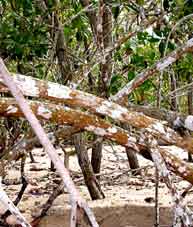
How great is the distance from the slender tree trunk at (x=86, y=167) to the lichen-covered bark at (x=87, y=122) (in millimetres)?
1295

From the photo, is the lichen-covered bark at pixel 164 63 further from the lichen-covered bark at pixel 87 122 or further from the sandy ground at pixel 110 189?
the sandy ground at pixel 110 189

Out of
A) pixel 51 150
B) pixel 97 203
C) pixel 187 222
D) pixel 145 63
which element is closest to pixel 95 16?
pixel 145 63

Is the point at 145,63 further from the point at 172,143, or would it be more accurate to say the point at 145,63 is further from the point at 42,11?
the point at 172,143

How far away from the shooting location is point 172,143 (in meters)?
1.84

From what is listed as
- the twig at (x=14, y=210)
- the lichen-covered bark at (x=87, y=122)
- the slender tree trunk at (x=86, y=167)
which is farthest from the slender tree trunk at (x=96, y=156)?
the twig at (x=14, y=210)

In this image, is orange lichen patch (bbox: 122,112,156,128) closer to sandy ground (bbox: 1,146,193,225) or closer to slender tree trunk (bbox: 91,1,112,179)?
slender tree trunk (bbox: 91,1,112,179)

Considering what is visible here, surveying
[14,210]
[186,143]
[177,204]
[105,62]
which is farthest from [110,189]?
[14,210]

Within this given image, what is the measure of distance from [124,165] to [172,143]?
11.7 feet

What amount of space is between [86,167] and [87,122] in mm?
1499

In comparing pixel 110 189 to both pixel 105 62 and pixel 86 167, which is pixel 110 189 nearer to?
pixel 86 167

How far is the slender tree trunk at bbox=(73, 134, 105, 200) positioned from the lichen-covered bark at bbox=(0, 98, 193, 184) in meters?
1.30

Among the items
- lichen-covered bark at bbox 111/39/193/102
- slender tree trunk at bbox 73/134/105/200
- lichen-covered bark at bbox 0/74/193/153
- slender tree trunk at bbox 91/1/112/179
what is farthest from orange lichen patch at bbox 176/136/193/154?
slender tree trunk at bbox 73/134/105/200

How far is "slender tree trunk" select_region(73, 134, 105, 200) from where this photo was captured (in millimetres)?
3264

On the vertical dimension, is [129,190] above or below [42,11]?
below
